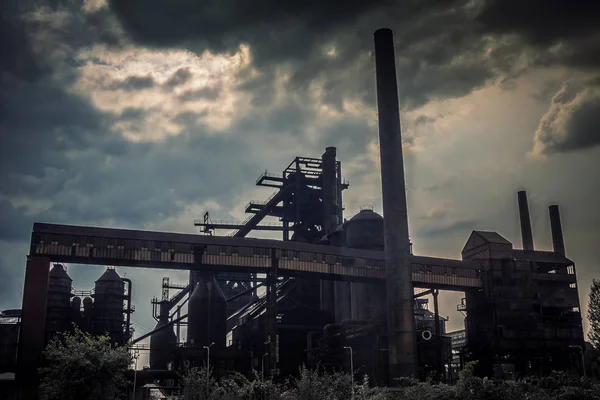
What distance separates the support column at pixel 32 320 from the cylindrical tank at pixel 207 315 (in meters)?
14.7

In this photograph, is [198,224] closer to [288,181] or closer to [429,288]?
[288,181]

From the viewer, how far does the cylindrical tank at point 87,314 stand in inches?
1983

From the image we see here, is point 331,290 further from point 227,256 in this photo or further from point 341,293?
point 227,256

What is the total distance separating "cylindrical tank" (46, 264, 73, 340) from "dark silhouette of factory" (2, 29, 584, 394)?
97mm

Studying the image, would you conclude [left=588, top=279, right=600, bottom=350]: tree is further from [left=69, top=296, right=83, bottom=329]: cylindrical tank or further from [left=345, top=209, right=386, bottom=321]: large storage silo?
[left=69, top=296, right=83, bottom=329]: cylindrical tank

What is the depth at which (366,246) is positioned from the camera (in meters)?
53.0

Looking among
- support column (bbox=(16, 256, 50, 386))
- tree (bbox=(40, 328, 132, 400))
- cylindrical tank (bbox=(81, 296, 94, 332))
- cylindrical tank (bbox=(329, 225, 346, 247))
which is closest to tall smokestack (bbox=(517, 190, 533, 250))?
cylindrical tank (bbox=(329, 225, 346, 247))

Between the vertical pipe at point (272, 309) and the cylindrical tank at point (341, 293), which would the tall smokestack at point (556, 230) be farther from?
the vertical pipe at point (272, 309)

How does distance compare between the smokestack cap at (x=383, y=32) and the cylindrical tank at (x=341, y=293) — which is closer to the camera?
the smokestack cap at (x=383, y=32)

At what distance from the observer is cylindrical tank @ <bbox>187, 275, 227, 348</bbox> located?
168 feet

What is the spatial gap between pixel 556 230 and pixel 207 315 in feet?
137

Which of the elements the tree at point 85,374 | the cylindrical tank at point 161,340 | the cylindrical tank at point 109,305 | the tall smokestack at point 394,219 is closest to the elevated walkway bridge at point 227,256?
the tall smokestack at point 394,219

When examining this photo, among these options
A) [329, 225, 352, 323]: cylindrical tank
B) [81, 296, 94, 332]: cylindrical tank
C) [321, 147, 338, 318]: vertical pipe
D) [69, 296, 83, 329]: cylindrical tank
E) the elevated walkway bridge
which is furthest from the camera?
[321, 147, 338, 318]: vertical pipe

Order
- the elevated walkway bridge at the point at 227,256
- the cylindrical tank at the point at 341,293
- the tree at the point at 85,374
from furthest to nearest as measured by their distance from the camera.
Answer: the cylindrical tank at the point at 341,293
the elevated walkway bridge at the point at 227,256
the tree at the point at 85,374
